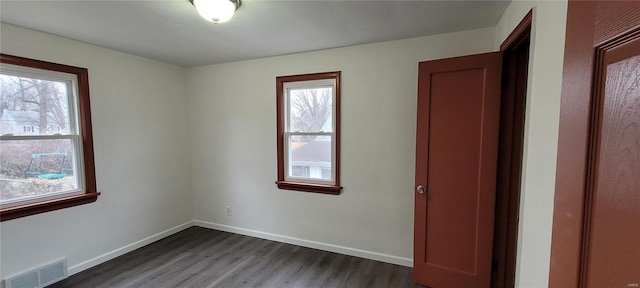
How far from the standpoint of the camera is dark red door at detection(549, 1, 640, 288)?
44cm

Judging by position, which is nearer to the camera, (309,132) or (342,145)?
(342,145)

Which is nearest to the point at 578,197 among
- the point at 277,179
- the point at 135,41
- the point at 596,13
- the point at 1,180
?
the point at 596,13

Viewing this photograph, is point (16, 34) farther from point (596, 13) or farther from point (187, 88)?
point (596, 13)

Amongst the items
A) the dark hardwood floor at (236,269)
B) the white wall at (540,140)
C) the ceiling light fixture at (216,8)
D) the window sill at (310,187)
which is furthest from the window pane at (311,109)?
the white wall at (540,140)

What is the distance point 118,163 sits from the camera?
2861 millimetres

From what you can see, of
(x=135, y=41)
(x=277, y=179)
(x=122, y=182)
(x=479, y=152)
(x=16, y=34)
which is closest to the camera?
(x=479, y=152)

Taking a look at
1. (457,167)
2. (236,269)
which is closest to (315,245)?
→ (236,269)

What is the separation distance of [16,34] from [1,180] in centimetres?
122

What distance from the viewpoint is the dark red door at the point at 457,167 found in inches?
76.2

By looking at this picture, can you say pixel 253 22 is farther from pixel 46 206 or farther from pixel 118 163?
pixel 46 206

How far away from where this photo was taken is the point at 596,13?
1.75 feet

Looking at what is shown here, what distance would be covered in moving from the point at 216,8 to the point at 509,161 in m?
2.38

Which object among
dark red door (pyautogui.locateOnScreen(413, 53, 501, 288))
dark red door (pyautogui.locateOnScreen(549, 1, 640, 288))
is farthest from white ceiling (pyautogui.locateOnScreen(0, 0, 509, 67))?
dark red door (pyautogui.locateOnScreen(549, 1, 640, 288))

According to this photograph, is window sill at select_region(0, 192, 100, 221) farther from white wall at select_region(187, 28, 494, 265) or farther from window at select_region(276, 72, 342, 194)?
window at select_region(276, 72, 342, 194)
